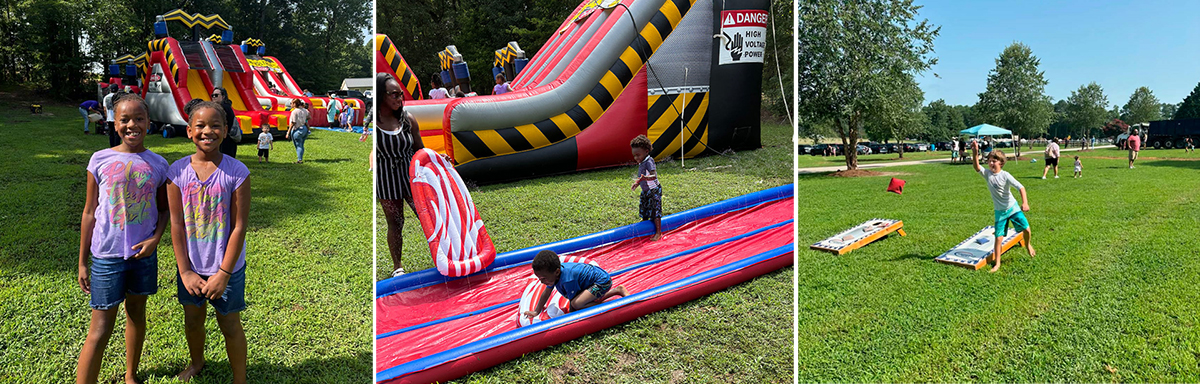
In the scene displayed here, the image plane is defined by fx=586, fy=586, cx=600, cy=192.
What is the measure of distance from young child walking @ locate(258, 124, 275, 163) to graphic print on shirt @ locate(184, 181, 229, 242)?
566 centimetres

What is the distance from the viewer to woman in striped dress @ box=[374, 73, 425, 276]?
1.61 m

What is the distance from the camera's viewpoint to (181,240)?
210cm

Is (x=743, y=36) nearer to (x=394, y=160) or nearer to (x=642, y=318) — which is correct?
(x=642, y=318)

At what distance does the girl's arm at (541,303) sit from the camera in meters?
2.09

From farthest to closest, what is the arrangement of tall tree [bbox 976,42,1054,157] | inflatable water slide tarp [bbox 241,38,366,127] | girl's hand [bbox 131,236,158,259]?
tall tree [bbox 976,42,1054,157] < inflatable water slide tarp [bbox 241,38,366,127] < girl's hand [bbox 131,236,158,259]

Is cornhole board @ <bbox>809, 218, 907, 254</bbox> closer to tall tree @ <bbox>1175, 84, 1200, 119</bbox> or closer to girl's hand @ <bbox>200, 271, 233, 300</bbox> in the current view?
girl's hand @ <bbox>200, 271, 233, 300</bbox>

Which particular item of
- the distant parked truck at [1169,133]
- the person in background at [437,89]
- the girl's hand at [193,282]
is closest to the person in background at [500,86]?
the person in background at [437,89]

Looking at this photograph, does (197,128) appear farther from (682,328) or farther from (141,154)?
(682,328)

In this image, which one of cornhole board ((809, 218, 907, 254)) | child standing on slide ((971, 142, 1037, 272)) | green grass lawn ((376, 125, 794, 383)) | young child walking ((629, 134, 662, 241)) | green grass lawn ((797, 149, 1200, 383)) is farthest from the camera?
cornhole board ((809, 218, 907, 254))

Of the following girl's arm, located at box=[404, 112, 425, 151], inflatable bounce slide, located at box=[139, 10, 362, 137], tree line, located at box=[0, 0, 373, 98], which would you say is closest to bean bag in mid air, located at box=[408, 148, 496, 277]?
girl's arm, located at box=[404, 112, 425, 151]

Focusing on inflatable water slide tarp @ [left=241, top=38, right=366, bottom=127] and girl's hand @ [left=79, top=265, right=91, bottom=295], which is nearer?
girl's hand @ [left=79, top=265, right=91, bottom=295]

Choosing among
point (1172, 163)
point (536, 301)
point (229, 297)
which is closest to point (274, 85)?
point (229, 297)

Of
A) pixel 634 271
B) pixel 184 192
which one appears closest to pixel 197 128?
pixel 184 192

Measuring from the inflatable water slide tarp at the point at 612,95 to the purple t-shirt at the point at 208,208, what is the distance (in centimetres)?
82
